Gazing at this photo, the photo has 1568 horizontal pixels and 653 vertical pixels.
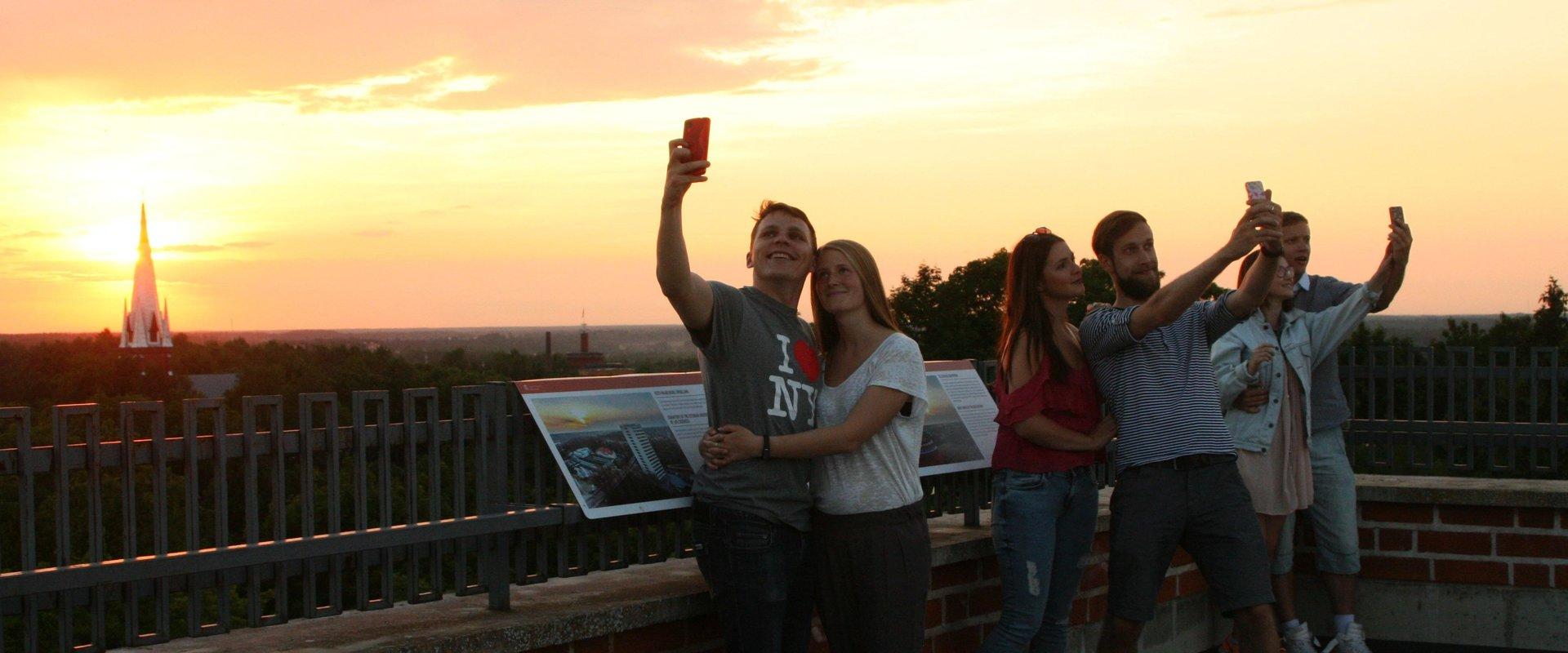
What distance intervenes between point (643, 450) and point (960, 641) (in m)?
1.84

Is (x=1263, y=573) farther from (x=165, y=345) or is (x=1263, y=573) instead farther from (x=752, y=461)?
(x=165, y=345)

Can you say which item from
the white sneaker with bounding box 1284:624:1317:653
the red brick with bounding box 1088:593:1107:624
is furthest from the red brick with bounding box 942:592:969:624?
the white sneaker with bounding box 1284:624:1317:653

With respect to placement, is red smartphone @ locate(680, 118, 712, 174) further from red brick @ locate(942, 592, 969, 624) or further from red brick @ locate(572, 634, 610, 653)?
red brick @ locate(942, 592, 969, 624)

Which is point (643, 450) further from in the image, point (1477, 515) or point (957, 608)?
point (1477, 515)

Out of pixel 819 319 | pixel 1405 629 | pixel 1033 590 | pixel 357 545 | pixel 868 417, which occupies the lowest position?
pixel 1405 629

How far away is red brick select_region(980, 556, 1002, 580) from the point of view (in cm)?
581

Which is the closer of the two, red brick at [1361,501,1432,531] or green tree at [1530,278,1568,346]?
red brick at [1361,501,1432,531]

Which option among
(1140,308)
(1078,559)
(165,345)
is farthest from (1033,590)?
(165,345)

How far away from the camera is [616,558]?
15.7ft

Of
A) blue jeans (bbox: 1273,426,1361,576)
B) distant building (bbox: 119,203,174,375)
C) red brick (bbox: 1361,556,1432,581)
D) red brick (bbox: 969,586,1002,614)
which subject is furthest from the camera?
distant building (bbox: 119,203,174,375)

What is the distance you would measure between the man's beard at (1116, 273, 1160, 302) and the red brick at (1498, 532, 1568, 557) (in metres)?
3.48

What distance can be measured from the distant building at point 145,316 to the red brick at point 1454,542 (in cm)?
11191

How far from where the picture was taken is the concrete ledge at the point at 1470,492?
709cm

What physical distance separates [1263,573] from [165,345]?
412ft
